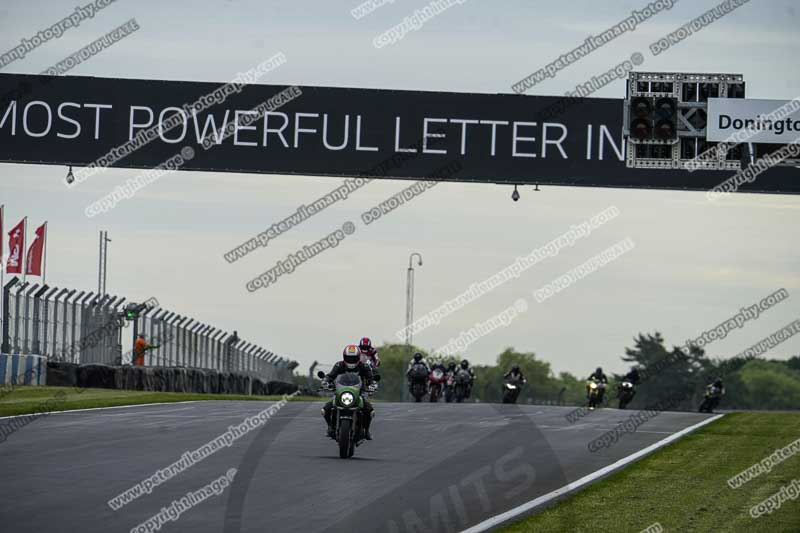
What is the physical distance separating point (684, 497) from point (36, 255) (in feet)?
98.4

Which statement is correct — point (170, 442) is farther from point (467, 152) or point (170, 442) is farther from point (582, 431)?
point (467, 152)

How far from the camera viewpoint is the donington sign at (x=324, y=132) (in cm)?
2966

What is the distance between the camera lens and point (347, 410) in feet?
55.7

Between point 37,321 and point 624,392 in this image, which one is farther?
point 624,392

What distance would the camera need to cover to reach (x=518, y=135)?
29781 millimetres

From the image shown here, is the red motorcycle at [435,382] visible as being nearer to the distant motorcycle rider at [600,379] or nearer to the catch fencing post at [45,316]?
the distant motorcycle rider at [600,379]

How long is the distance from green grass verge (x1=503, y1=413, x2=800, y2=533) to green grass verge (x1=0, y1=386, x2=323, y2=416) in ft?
34.8

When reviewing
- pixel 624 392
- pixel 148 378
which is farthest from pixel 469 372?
pixel 148 378

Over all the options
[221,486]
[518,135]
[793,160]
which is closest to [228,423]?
[221,486]

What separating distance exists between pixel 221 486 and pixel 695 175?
57.4 feet

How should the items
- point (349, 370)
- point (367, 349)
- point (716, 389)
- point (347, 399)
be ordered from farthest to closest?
point (716, 389)
point (367, 349)
point (349, 370)
point (347, 399)

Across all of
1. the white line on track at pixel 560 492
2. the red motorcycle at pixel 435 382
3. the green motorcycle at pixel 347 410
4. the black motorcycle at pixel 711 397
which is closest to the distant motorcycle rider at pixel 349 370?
the green motorcycle at pixel 347 410

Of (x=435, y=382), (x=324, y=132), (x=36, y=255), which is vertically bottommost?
(x=435, y=382)

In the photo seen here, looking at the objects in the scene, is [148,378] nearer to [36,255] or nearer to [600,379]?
[36,255]
